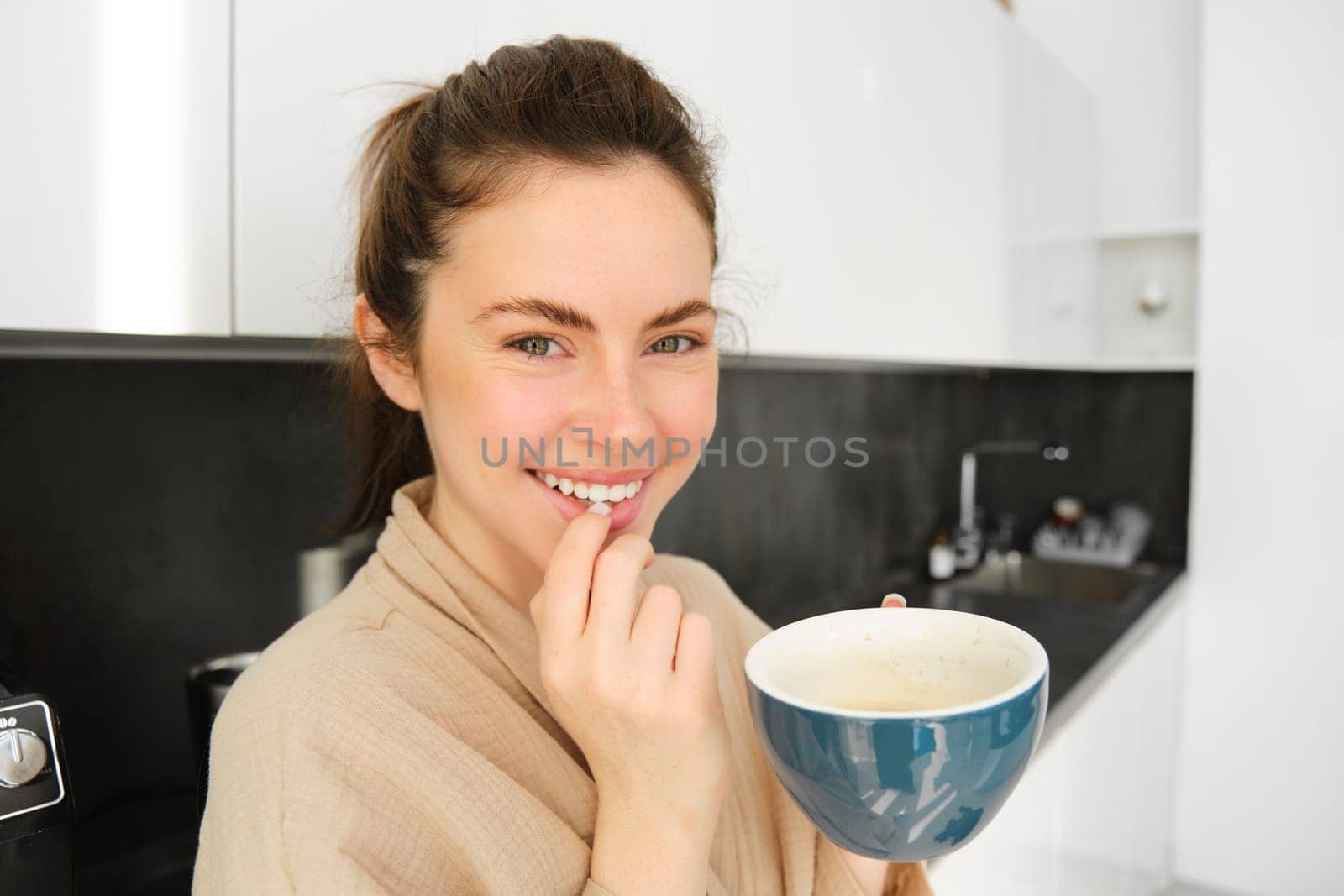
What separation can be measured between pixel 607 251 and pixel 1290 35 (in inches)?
97.6

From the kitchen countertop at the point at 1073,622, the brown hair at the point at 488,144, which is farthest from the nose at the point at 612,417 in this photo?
the kitchen countertop at the point at 1073,622

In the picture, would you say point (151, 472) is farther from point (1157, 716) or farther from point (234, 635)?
point (1157, 716)

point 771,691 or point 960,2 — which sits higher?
point 960,2

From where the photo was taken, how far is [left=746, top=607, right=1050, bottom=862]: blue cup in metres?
0.46

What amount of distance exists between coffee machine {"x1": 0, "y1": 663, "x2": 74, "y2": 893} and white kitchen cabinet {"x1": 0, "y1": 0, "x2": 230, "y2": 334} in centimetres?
27

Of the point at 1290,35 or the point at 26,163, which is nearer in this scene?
the point at 26,163

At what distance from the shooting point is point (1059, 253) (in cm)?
231

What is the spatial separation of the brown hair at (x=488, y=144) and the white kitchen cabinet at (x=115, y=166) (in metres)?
0.12

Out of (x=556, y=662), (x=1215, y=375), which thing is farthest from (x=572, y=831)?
(x=1215, y=375)

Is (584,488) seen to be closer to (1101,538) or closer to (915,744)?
(915,744)

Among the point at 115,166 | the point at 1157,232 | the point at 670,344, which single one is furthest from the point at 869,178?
the point at 1157,232

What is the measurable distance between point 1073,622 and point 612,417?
179 centimetres

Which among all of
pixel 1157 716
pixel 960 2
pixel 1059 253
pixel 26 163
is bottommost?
pixel 1157 716

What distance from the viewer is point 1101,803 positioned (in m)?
1.95
